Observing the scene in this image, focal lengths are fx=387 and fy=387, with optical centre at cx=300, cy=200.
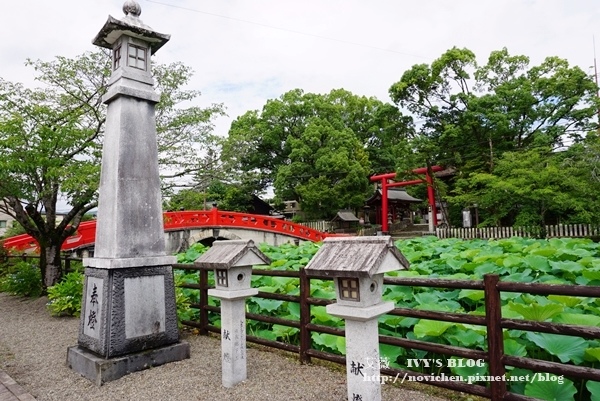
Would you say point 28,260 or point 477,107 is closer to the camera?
point 28,260

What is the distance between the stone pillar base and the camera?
13.3 ft

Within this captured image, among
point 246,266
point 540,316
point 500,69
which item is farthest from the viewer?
point 500,69

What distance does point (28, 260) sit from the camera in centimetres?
1228

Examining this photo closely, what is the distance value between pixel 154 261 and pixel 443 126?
67.3ft

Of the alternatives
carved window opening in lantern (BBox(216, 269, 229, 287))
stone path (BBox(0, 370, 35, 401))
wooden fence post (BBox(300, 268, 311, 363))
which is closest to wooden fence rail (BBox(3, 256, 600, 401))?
wooden fence post (BBox(300, 268, 311, 363))

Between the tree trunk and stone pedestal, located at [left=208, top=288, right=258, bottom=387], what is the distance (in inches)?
305

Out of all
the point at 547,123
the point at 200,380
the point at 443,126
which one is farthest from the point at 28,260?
the point at 547,123

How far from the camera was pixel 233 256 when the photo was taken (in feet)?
12.2

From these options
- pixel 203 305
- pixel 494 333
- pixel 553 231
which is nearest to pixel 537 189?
pixel 553 231

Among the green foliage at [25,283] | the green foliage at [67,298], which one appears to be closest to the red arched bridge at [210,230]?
the green foliage at [25,283]

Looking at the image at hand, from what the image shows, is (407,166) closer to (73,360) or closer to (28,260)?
(28,260)

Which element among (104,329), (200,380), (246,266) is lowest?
(200,380)

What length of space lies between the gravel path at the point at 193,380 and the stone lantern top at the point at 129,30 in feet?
13.5

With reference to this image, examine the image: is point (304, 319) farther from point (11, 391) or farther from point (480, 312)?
point (11, 391)
